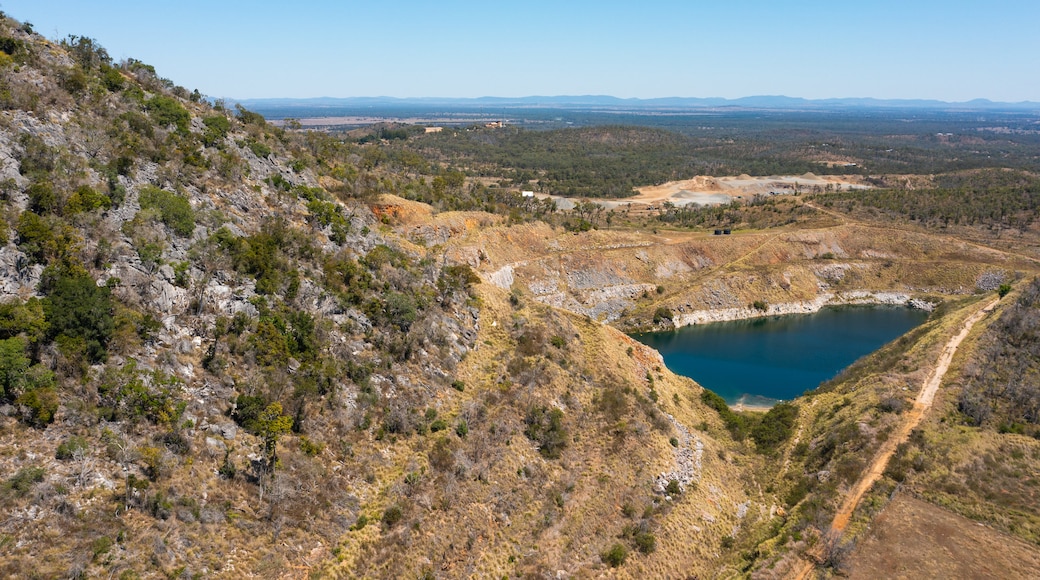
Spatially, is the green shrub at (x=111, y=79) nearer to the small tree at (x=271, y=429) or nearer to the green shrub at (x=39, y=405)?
the green shrub at (x=39, y=405)

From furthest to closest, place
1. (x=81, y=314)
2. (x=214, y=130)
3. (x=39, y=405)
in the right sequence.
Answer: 1. (x=214, y=130)
2. (x=81, y=314)
3. (x=39, y=405)

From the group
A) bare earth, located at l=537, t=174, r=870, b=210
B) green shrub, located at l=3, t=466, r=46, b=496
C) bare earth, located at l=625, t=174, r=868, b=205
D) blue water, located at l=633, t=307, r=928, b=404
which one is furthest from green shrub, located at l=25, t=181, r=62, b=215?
bare earth, located at l=625, t=174, r=868, b=205

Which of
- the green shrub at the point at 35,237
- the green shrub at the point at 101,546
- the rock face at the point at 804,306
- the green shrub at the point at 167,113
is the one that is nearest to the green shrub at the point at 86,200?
the green shrub at the point at 35,237

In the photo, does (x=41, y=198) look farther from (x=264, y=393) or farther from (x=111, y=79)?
(x=111, y=79)

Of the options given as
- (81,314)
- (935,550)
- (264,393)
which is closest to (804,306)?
(935,550)

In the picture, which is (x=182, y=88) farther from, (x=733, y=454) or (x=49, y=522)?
(x=733, y=454)

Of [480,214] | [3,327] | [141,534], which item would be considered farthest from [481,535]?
[480,214]

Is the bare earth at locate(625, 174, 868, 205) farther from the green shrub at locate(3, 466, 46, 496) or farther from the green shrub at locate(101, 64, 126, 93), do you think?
the green shrub at locate(3, 466, 46, 496)
